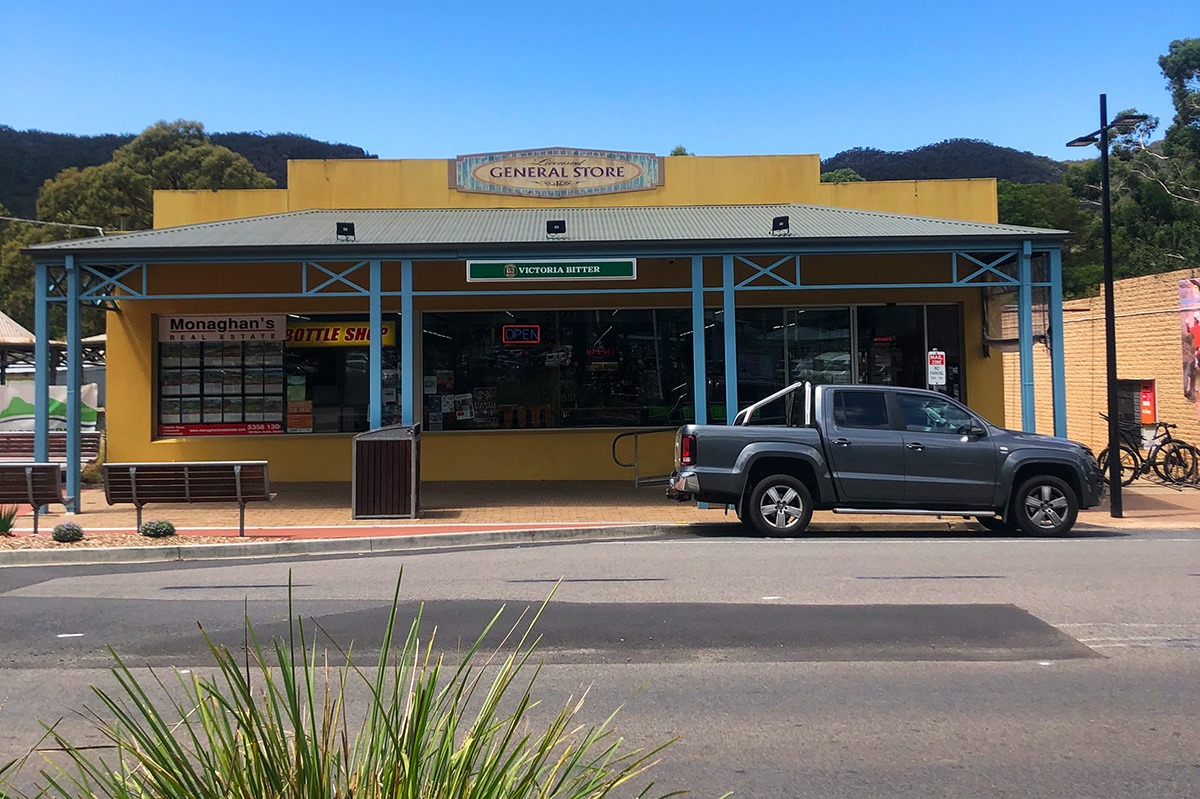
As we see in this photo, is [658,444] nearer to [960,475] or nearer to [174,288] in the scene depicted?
[960,475]

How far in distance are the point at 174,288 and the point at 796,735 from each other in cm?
1672

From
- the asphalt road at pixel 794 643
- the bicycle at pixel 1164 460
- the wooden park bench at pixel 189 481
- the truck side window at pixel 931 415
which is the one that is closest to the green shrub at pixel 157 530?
the wooden park bench at pixel 189 481

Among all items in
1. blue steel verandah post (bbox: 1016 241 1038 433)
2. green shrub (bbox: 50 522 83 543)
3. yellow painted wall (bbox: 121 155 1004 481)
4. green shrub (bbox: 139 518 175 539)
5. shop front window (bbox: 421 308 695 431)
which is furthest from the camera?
shop front window (bbox: 421 308 695 431)

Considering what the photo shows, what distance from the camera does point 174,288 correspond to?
18.6 m

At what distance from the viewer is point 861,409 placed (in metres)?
12.6

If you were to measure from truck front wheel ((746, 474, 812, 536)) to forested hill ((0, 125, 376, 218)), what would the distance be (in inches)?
2840

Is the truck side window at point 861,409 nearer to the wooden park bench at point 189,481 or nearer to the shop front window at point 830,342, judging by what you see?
the shop front window at point 830,342

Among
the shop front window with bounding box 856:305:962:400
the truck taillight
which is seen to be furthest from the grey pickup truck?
the shop front window with bounding box 856:305:962:400

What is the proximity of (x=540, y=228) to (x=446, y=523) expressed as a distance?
5.60m

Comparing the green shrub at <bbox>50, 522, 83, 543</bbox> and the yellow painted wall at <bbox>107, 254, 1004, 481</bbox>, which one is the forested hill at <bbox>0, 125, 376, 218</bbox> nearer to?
the yellow painted wall at <bbox>107, 254, 1004, 481</bbox>

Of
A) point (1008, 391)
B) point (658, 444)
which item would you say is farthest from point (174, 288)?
point (1008, 391)

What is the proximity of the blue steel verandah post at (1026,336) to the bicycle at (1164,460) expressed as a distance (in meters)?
4.05

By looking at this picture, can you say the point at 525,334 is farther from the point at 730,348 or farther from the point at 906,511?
the point at 906,511

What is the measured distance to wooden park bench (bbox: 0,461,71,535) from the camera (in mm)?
12734
